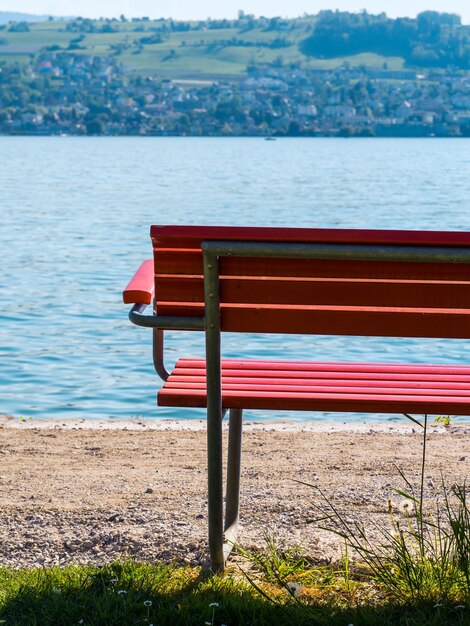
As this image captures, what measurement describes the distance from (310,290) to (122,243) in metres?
23.4

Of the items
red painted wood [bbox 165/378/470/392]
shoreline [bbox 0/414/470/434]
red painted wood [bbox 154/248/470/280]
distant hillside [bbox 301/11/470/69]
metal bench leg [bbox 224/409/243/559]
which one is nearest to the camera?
red painted wood [bbox 154/248/470/280]

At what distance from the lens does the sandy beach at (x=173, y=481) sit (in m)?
4.02

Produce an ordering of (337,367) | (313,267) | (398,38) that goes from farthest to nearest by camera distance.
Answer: (398,38) < (337,367) < (313,267)

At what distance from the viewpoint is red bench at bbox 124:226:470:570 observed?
3172 millimetres

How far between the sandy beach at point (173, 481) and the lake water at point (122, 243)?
8.48 feet

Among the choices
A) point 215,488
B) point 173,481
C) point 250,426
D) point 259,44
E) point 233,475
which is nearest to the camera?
point 215,488

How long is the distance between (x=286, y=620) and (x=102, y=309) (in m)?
13.7

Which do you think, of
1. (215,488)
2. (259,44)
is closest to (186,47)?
(259,44)

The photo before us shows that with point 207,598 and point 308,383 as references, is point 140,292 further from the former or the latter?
point 207,598

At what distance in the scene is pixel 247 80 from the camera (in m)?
156

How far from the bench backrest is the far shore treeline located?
13695cm

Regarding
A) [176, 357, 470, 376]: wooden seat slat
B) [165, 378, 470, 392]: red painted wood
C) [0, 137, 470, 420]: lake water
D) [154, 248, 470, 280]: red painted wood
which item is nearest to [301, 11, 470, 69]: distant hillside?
[0, 137, 470, 420]: lake water

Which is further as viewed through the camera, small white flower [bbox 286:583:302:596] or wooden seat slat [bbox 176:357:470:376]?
wooden seat slat [bbox 176:357:470:376]

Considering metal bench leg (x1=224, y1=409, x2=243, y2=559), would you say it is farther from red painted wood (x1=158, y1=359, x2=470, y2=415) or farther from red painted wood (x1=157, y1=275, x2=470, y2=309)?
red painted wood (x1=157, y1=275, x2=470, y2=309)
